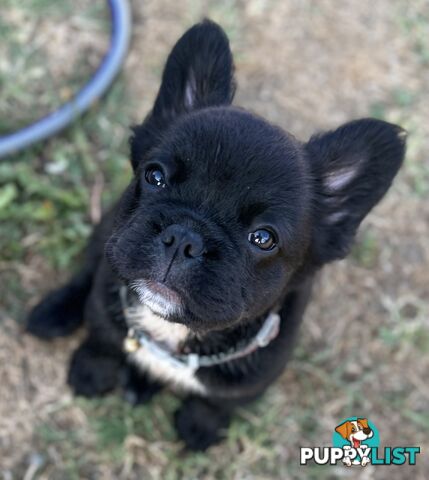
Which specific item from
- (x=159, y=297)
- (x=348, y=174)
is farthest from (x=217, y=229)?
(x=348, y=174)

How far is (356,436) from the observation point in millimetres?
3367

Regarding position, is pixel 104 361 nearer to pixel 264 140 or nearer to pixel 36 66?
pixel 264 140

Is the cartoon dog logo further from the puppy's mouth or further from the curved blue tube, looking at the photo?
the curved blue tube

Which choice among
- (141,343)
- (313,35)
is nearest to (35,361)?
(141,343)

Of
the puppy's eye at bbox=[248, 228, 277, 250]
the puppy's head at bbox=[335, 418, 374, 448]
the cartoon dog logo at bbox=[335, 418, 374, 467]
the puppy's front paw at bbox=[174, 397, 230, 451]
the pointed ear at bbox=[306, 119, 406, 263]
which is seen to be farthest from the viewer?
the puppy's head at bbox=[335, 418, 374, 448]

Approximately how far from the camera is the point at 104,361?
3129 millimetres

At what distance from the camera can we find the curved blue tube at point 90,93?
3518 millimetres

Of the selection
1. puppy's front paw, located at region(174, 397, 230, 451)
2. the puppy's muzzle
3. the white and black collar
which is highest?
the puppy's muzzle

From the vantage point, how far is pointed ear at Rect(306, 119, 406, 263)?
90.3 inches

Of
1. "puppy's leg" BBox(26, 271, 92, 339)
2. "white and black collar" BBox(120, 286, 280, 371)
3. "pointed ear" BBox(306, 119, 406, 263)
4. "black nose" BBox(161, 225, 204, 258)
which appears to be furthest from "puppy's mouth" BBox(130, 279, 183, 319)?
"puppy's leg" BBox(26, 271, 92, 339)

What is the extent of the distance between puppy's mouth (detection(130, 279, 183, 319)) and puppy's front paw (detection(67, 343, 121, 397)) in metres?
1.11

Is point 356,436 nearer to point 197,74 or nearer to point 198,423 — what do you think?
point 198,423

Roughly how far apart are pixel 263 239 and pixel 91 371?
1.43 metres

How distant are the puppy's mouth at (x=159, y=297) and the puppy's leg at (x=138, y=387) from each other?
1198 mm
